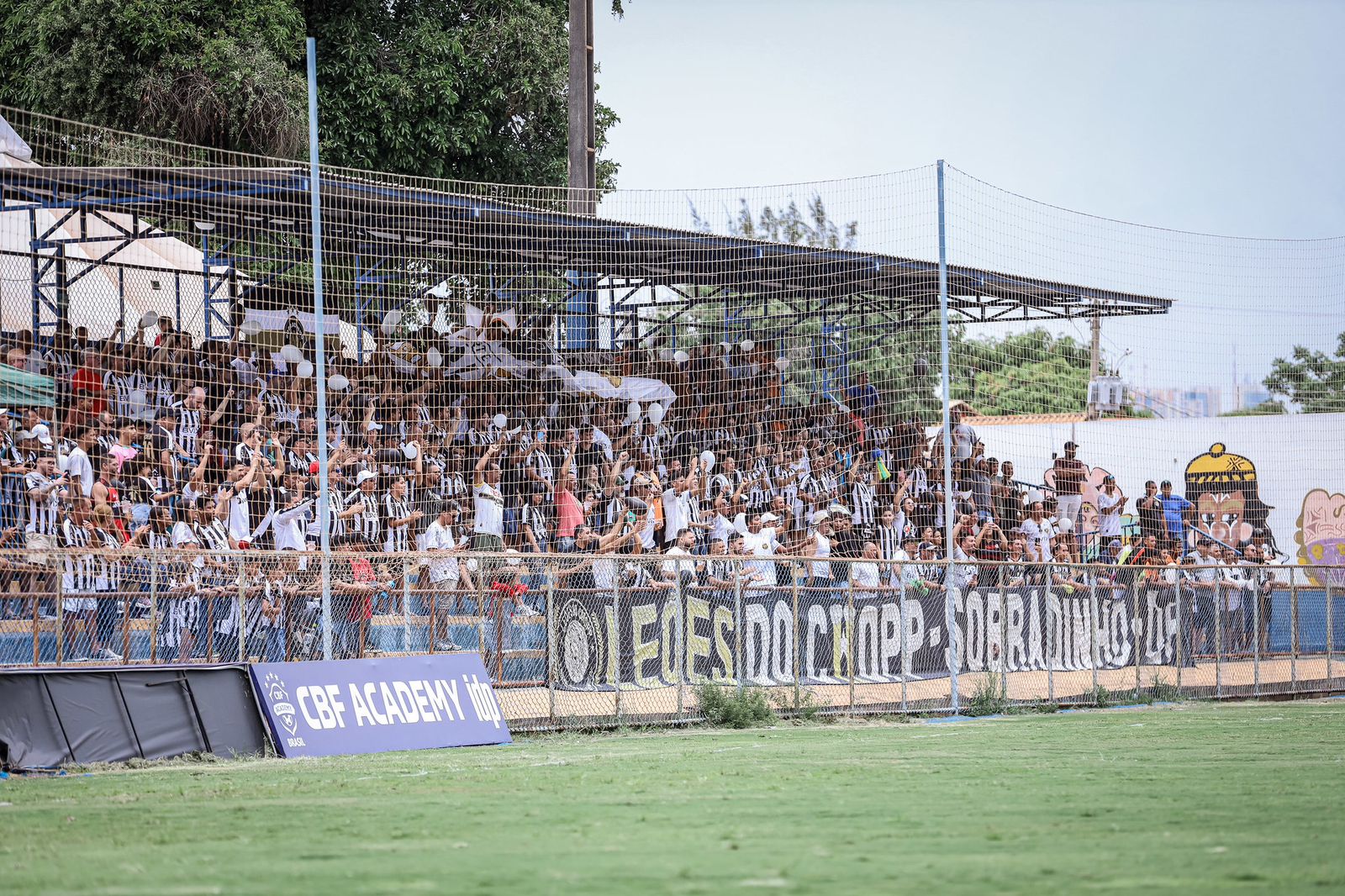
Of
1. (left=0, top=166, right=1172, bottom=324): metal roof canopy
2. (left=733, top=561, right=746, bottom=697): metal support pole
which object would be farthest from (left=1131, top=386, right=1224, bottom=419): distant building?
(left=733, top=561, right=746, bottom=697): metal support pole

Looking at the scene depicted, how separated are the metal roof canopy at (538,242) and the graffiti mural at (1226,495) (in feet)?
20.1

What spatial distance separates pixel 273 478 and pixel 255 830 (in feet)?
36.9

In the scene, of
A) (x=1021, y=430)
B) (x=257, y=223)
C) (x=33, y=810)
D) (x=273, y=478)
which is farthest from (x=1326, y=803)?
(x=1021, y=430)

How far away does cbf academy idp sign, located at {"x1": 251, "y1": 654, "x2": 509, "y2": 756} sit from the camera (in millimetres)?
13188

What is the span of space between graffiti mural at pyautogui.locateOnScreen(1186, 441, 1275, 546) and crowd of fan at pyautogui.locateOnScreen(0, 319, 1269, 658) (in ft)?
10.5

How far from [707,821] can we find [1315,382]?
85.0 ft

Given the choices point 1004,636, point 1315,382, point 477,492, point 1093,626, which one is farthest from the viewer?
point 1315,382

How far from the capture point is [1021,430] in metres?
37.0

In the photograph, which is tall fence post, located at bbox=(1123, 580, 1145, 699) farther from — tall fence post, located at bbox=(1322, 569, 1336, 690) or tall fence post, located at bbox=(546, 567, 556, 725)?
tall fence post, located at bbox=(546, 567, 556, 725)

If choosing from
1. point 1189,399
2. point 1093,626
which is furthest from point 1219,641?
point 1189,399

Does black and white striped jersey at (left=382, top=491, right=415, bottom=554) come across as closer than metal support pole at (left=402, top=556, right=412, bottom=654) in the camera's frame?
No

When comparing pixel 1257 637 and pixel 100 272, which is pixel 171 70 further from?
pixel 1257 637

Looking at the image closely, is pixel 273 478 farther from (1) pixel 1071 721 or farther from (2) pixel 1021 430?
(2) pixel 1021 430

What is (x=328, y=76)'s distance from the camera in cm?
3133
